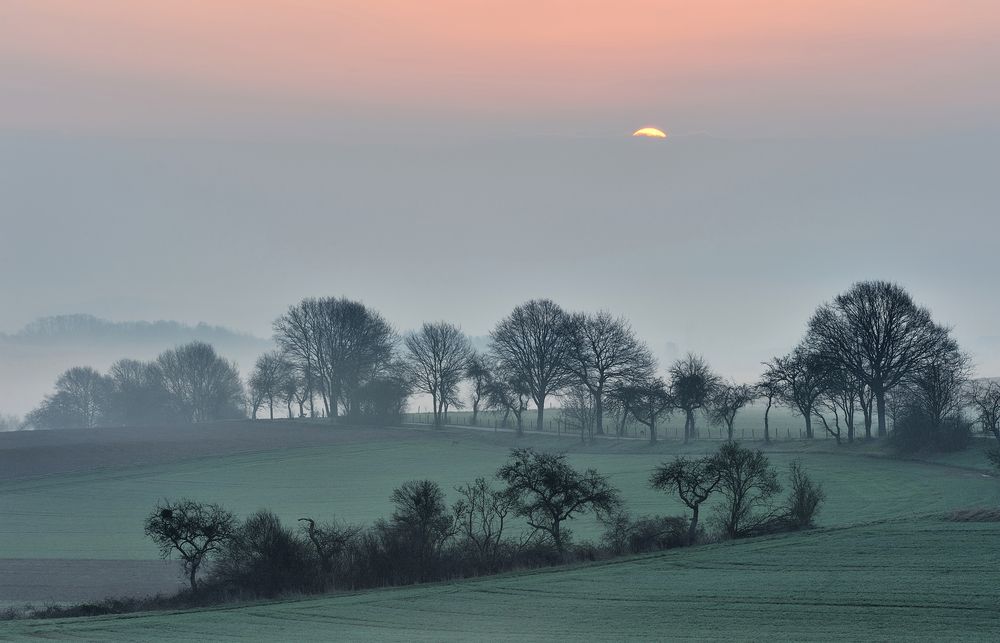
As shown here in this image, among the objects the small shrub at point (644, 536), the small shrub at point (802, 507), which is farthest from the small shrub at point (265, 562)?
the small shrub at point (802, 507)

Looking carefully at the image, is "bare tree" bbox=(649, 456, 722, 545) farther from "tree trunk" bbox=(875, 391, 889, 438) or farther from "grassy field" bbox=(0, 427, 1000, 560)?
"tree trunk" bbox=(875, 391, 889, 438)

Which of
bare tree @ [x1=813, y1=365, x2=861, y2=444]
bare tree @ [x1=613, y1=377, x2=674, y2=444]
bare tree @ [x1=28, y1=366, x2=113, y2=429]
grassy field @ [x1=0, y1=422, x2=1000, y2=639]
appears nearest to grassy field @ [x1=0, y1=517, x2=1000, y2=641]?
grassy field @ [x1=0, y1=422, x2=1000, y2=639]

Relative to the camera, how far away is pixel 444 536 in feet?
181

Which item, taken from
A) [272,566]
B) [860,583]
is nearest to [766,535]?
[860,583]

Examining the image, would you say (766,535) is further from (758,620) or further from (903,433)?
(903,433)

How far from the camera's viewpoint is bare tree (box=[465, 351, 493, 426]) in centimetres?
12762

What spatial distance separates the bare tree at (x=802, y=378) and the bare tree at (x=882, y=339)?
1676 millimetres

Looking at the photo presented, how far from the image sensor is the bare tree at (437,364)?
139500 millimetres

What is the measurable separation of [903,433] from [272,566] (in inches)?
2335

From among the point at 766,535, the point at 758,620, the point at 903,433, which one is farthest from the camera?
the point at 903,433

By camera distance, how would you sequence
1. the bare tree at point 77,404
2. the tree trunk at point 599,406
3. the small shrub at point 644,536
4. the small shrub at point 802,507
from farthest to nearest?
the bare tree at point 77,404
the tree trunk at point 599,406
the small shrub at point 802,507
the small shrub at point 644,536

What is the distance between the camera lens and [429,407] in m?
159

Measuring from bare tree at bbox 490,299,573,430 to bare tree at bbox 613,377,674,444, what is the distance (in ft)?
43.5

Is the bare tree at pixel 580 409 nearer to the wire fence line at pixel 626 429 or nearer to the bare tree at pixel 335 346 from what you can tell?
the wire fence line at pixel 626 429
